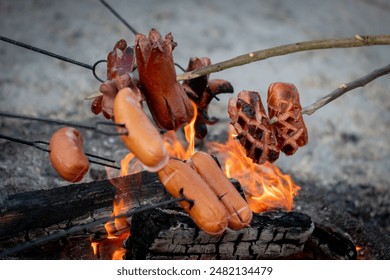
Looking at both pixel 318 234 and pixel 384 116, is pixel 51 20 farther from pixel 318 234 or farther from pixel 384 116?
pixel 318 234

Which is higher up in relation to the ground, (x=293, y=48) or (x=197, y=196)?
(x=293, y=48)

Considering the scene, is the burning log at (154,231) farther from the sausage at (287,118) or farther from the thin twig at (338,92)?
the thin twig at (338,92)

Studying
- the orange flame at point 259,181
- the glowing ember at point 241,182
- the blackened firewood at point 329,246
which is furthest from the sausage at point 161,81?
the blackened firewood at point 329,246

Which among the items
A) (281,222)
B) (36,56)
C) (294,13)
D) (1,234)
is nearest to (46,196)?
(1,234)

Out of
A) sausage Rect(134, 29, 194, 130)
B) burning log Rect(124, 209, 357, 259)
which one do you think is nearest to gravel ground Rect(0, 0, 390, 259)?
Answer: burning log Rect(124, 209, 357, 259)

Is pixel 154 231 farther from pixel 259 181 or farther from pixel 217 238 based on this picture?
pixel 259 181

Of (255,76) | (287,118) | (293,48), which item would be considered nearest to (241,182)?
(287,118)
